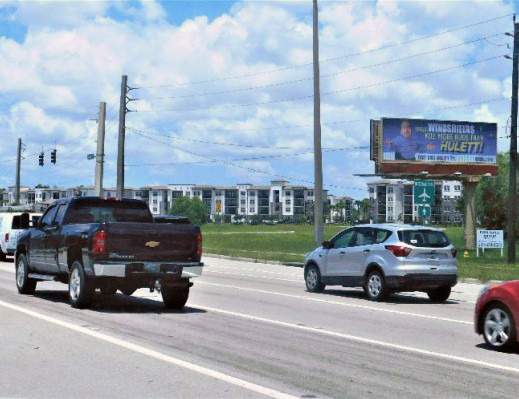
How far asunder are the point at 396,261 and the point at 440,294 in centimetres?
155

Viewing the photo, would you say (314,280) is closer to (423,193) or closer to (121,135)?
(423,193)

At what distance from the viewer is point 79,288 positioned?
15570mm

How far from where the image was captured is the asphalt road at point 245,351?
8158mm

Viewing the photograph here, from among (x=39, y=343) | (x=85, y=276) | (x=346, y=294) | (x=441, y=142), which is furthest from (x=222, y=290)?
(x=441, y=142)

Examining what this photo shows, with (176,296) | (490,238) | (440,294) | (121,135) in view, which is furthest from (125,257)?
(121,135)

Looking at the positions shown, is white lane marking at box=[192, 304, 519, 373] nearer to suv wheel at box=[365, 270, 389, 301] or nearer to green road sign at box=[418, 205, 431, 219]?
suv wheel at box=[365, 270, 389, 301]

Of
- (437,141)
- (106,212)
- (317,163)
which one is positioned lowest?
(106,212)

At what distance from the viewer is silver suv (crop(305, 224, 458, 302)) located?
18.6 m

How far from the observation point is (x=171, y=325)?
43.3 ft

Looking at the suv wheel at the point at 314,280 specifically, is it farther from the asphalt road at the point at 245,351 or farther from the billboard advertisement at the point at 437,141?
the billboard advertisement at the point at 437,141

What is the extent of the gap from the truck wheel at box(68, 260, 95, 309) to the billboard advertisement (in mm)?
47909

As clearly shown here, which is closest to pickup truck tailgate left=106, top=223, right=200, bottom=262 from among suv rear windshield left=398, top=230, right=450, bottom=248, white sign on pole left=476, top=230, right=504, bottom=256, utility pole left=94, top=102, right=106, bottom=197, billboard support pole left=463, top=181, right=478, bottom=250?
suv rear windshield left=398, top=230, right=450, bottom=248

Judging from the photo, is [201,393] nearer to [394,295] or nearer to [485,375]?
[485,375]

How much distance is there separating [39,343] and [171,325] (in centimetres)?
265
